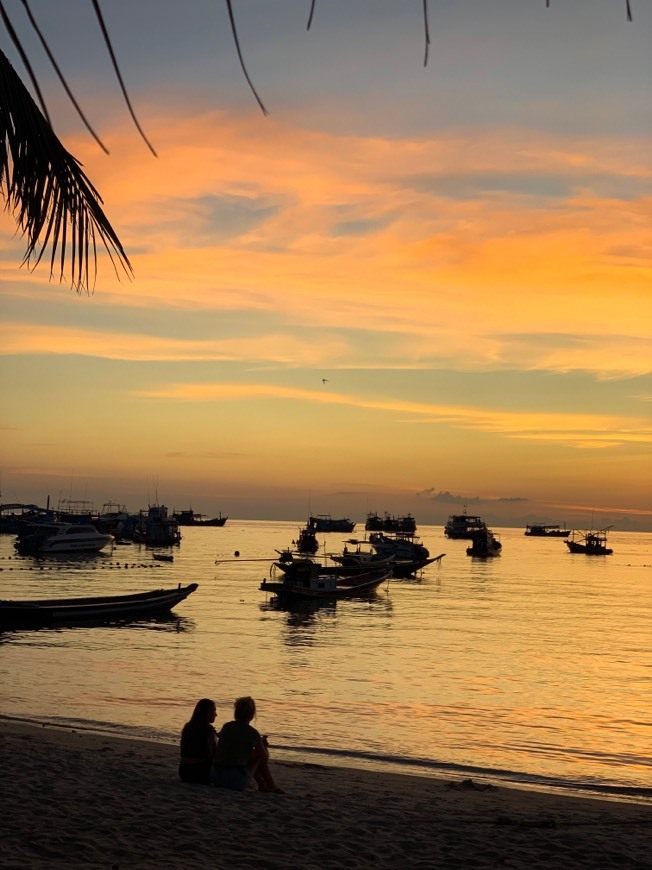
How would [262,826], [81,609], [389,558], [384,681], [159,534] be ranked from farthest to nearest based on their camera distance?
[159,534] → [389,558] → [81,609] → [384,681] → [262,826]

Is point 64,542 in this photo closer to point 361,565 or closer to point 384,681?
point 361,565

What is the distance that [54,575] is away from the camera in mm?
91125

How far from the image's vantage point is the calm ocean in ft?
76.0

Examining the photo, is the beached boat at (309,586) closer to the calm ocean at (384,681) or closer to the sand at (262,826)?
the calm ocean at (384,681)

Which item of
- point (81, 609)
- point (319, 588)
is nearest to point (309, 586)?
point (319, 588)

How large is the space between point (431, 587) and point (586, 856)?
286ft

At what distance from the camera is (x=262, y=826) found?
10.5 m

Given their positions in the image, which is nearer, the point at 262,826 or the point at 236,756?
the point at 262,826

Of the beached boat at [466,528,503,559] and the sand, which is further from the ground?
the sand

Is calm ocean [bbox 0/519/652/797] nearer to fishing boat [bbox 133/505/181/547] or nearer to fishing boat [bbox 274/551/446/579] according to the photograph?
fishing boat [bbox 274/551/446/579]

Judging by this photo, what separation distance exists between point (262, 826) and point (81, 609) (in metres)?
38.4

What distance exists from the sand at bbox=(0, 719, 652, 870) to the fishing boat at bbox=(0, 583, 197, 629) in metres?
30.4

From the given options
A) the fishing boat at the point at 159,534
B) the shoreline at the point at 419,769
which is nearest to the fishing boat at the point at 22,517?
the fishing boat at the point at 159,534

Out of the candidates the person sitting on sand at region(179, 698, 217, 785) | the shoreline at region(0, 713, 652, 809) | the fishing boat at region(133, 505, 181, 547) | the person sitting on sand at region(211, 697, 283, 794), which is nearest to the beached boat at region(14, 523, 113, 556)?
the fishing boat at region(133, 505, 181, 547)
